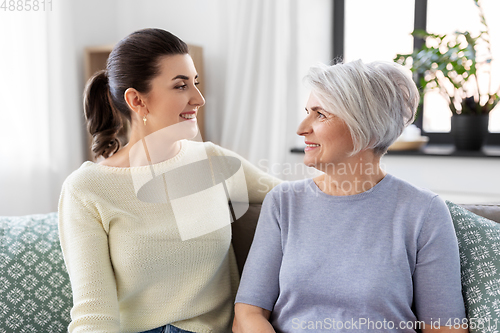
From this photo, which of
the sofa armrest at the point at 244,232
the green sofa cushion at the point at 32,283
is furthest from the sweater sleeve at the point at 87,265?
the sofa armrest at the point at 244,232

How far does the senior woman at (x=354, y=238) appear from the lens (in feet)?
3.65

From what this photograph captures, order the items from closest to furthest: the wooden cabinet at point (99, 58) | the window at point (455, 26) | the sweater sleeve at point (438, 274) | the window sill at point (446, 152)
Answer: the sweater sleeve at point (438, 274) < the window sill at point (446, 152) < the window at point (455, 26) < the wooden cabinet at point (99, 58)

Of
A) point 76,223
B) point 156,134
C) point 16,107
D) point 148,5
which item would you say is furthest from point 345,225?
point 148,5

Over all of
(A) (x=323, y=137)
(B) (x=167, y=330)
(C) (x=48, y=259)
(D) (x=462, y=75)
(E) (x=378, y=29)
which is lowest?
(B) (x=167, y=330)

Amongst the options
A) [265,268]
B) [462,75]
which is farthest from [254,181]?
[462,75]

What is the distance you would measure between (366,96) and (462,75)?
1.68 meters

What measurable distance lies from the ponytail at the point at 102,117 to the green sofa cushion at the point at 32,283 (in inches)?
12.8

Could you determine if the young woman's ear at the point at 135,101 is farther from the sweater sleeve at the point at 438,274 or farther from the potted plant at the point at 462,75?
the potted plant at the point at 462,75

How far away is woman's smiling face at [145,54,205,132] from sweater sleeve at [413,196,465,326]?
2.35 ft

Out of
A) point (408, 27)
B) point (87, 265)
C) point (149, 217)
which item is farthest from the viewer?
point (408, 27)

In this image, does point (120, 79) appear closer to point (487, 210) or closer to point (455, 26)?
point (487, 210)

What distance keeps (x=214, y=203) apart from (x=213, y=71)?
2.03 m

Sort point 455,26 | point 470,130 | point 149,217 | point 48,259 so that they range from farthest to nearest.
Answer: point 455,26, point 470,130, point 48,259, point 149,217

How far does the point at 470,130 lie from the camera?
255cm
